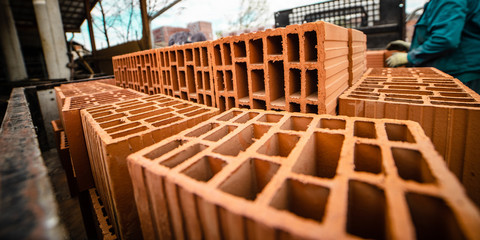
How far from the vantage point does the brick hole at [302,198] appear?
0.86 meters

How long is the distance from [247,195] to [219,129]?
554 millimetres

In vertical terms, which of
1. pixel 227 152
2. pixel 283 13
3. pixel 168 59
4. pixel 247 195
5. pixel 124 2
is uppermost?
pixel 124 2

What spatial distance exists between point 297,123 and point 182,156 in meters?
0.84

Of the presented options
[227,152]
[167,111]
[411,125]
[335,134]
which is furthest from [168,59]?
[411,125]

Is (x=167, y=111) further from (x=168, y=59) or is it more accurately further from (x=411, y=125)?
(x=411, y=125)

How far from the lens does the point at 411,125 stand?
130cm

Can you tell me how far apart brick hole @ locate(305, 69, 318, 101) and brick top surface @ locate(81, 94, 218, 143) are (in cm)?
83

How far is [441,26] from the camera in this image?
3324 millimetres

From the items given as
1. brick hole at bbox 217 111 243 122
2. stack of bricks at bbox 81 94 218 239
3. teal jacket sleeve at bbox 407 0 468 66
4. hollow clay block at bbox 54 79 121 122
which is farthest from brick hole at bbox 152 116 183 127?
teal jacket sleeve at bbox 407 0 468 66

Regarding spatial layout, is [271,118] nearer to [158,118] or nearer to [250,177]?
[250,177]

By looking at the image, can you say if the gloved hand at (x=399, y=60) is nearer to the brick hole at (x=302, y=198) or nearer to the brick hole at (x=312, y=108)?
the brick hole at (x=312, y=108)

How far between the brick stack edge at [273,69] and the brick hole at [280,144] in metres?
0.55

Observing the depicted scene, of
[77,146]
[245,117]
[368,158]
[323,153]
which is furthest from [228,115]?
[77,146]

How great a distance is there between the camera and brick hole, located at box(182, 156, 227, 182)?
109 centimetres
